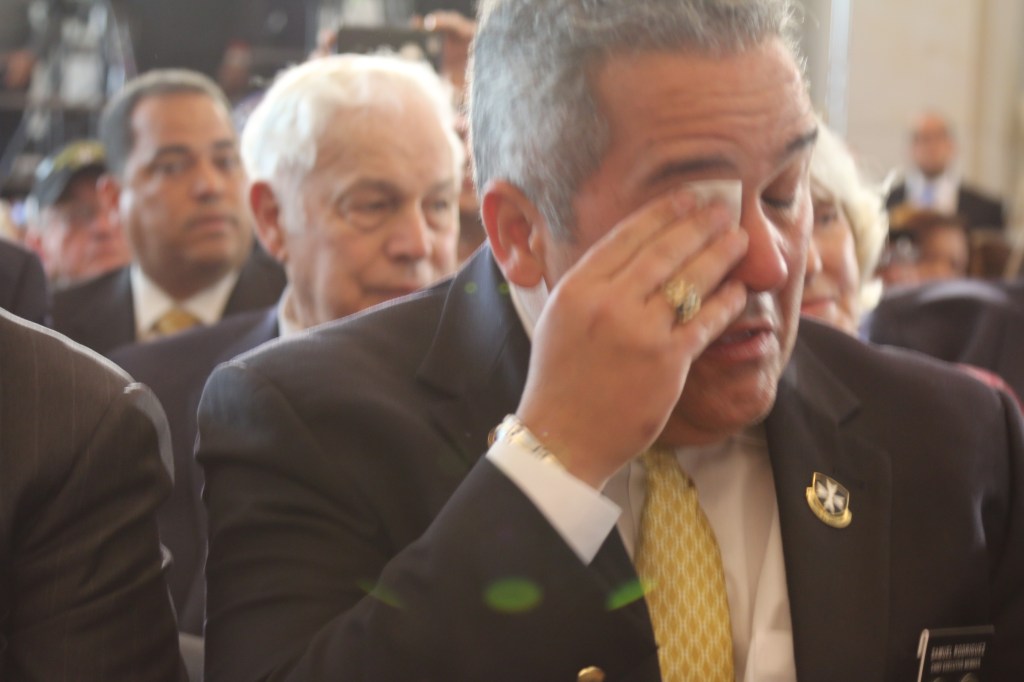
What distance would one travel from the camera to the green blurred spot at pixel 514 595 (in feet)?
4.57

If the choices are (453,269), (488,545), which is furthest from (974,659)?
(453,269)

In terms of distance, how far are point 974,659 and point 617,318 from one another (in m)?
0.73

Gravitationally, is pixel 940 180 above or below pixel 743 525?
below

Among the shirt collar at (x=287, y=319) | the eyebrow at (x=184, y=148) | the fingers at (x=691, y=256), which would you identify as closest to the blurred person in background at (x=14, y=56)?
the eyebrow at (x=184, y=148)

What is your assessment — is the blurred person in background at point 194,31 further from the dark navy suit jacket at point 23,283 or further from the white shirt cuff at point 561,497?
the white shirt cuff at point 561,497

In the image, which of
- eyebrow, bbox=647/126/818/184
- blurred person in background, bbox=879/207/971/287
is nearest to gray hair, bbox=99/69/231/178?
blurred person in background, bbox=879/207/971/287

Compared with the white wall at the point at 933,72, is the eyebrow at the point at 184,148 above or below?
above

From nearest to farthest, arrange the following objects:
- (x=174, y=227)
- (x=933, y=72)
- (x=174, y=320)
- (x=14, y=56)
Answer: (x=174, y=320), (x=174, y=227), (x=14, y=56), (x=933, y=72)

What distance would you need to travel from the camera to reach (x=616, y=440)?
1.41 m

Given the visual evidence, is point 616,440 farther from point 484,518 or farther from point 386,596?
point 386,596

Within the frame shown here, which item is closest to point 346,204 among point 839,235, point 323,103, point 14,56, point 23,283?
point 323,103

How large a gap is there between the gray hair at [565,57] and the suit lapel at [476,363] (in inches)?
7.3

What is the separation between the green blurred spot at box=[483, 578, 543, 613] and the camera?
1.39 metres

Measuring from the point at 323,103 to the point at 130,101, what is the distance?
1.70 meters
